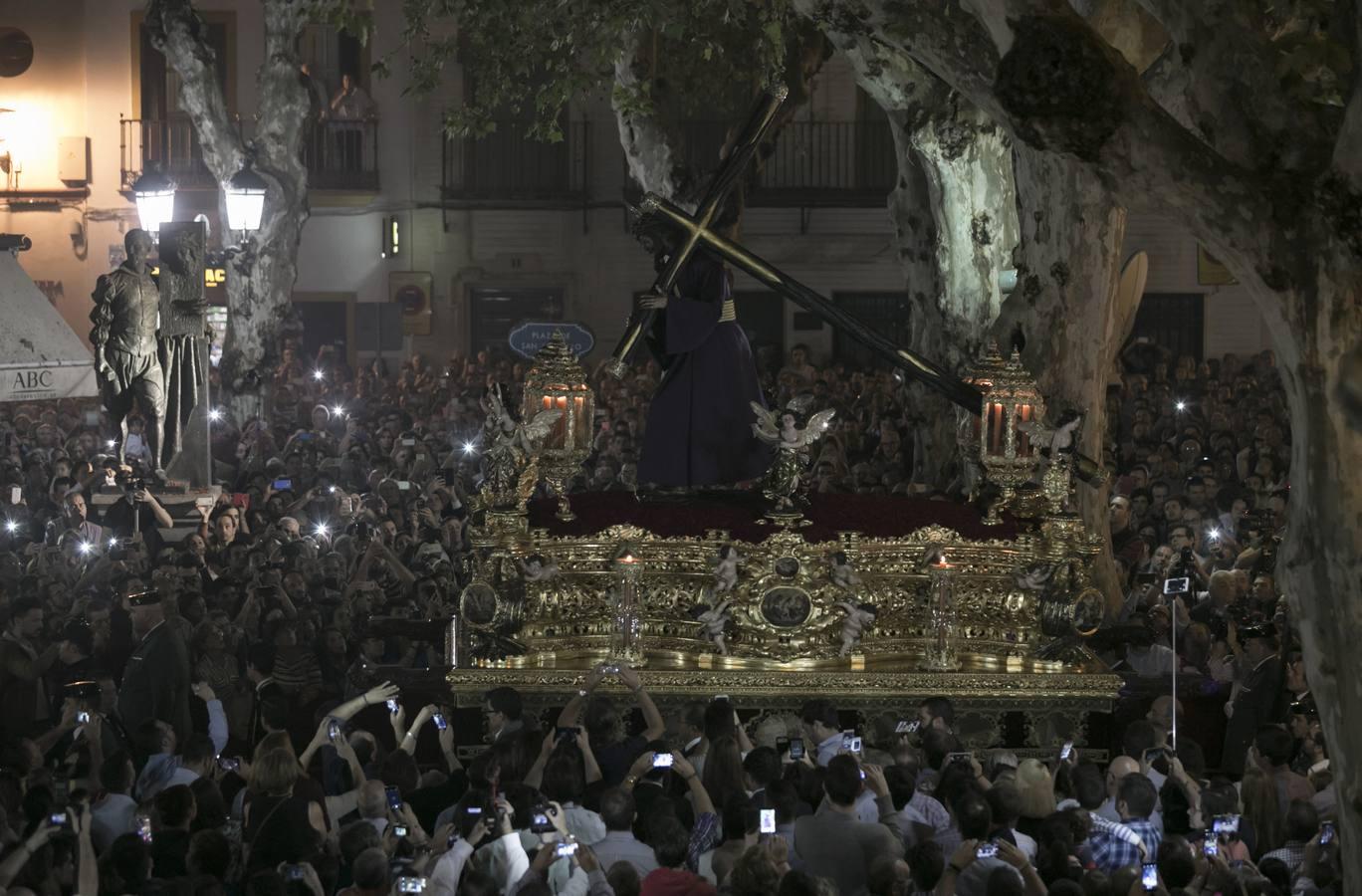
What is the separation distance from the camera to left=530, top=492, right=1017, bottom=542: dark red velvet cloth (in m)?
12.6

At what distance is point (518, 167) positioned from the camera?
3300 centimetres

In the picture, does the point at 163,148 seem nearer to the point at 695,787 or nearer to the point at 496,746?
the point at 496,746

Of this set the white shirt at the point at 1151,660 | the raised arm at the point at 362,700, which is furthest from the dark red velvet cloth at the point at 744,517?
the raised arm at the point at 362,700

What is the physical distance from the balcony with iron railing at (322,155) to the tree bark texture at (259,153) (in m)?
7.48

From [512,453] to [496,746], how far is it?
3.34 m

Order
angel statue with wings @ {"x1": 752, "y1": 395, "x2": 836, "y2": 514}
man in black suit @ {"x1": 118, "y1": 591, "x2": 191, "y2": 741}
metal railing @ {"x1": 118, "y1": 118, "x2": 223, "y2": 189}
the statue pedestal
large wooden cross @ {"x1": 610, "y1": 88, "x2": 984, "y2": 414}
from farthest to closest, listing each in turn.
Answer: metal railing @ {"x1": 118, "y1": 118, "x2": 223, "y2": 189} < the statue pedestal < large wooden cross @ {"x1": 610, "y1": 88, "x2": 984, "y2": 414} < angel statue with wings @ {"x1": 752, "y1": 395, "x2": 836, "y2": 514} < man in black suit @ {"x1": 118, "y1": 591, "x2": 191, "y2": 741}

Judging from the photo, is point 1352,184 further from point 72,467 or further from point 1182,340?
point 1182,340

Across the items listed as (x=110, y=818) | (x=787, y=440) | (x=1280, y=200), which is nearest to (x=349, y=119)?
(x=787, y=440)

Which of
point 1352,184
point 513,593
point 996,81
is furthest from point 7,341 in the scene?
point 1352,184

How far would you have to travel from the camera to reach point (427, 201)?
32938 mm

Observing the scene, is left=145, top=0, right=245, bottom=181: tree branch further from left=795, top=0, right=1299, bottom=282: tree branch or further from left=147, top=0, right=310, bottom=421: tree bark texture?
left=795, top=0, right=1299, bottom=282: tree branch

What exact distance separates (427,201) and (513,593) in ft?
69.4

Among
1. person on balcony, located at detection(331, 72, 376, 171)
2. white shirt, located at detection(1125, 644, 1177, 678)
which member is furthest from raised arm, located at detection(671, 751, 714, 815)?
person on balcony, located at detection(331, 72, 376, 171)

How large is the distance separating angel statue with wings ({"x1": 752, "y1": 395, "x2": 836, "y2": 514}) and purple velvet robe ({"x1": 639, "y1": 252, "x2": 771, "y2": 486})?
58 cm
